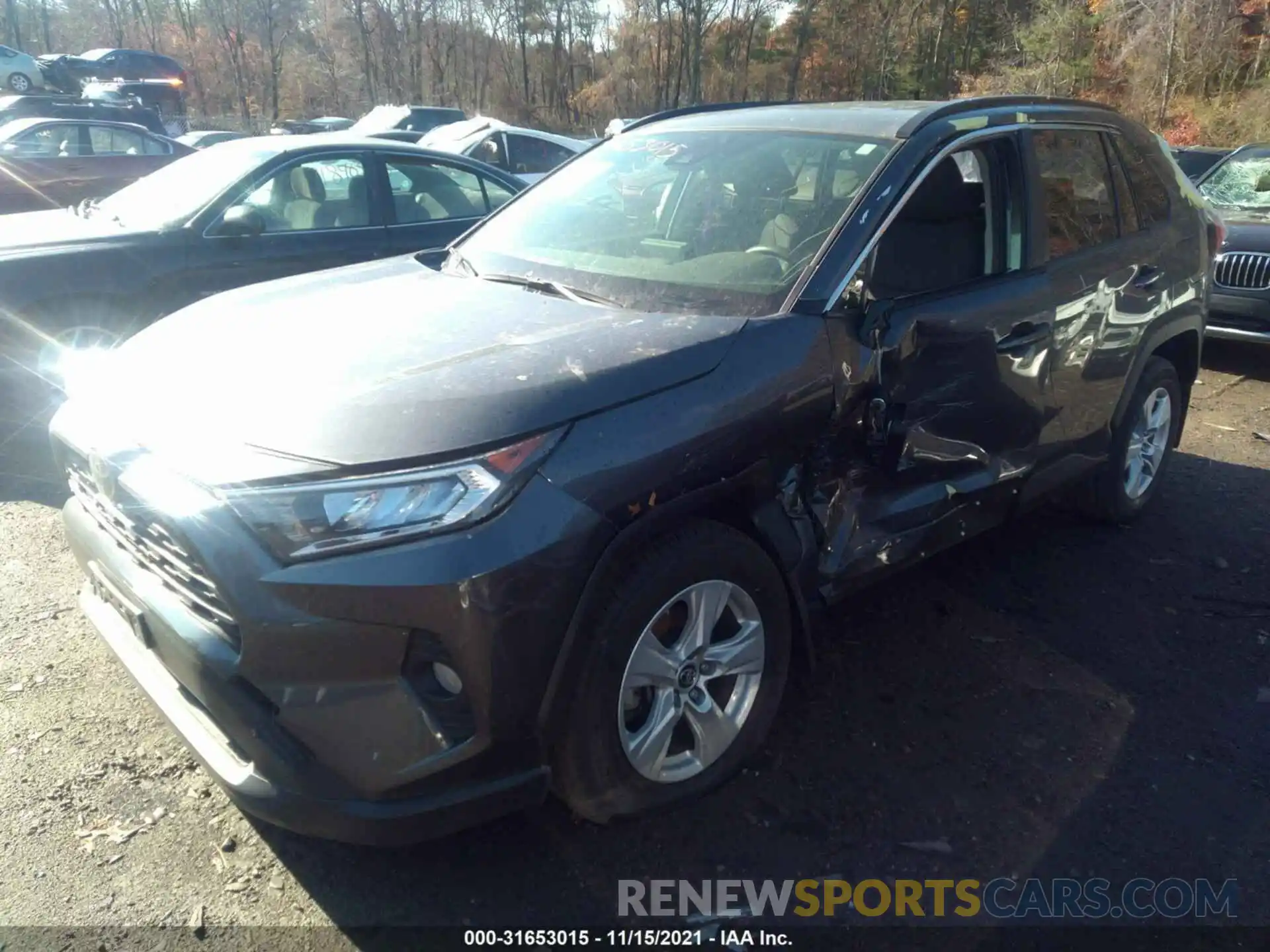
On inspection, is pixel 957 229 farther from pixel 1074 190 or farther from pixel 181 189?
pixel 181 189

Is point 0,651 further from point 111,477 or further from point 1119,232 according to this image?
point 1119,232

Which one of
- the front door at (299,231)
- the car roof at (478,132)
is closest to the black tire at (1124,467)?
the front door at (299,231)

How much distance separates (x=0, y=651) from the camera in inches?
138

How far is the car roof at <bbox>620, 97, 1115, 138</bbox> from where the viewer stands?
11.0 feet

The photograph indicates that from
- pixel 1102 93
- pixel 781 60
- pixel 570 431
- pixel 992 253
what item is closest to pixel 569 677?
pixel 570 431

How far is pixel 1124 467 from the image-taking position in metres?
4.57

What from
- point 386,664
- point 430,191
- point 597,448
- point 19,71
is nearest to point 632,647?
point 597,448

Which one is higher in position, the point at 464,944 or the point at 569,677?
the point at 569,677

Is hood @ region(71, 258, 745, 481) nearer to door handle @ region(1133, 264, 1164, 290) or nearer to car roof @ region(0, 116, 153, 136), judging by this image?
door handle @ region(1133, 264, 1164, 290)

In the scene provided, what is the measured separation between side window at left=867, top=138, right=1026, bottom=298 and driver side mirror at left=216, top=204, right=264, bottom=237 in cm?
412

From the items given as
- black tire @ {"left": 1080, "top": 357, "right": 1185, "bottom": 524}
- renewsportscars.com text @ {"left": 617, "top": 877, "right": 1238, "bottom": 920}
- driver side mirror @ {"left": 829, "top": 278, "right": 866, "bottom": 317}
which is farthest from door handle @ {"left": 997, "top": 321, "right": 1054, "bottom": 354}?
renewsportscars.com text @ {"left": 617, "top": 877, "right": 1238, "bottom": 920}

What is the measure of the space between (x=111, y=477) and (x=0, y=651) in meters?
1.54

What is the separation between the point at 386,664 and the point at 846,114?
8.39 ft

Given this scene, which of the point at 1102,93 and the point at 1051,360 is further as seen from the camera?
the point at 1102,93
